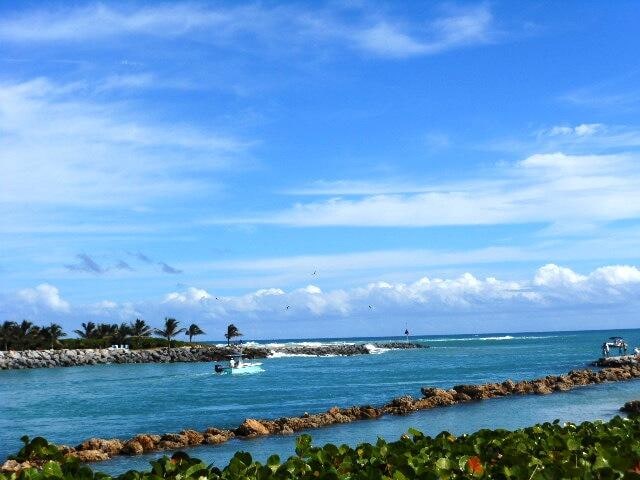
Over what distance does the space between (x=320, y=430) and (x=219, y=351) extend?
8490 cm

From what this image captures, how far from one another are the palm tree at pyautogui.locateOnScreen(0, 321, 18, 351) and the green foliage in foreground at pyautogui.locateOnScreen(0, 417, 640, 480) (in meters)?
105

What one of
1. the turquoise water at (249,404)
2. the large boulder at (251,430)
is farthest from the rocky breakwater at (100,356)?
the large boulder at (251,430)

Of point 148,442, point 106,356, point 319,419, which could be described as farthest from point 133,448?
point 106,356

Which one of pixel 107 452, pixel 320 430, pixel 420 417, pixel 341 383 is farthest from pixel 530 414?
pixel 341 383

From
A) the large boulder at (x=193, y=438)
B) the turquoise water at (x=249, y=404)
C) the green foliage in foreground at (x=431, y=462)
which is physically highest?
the green foliage in foreground at (x=431, y=462)

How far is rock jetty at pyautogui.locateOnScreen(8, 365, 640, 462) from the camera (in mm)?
25984

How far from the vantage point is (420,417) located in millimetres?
33594

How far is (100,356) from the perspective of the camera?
345 feet

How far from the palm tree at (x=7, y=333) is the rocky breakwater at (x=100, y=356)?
31.5 ft

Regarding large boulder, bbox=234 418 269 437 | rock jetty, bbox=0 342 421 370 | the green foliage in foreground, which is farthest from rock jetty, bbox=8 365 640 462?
rock jetty, bbox=0 342 421 370

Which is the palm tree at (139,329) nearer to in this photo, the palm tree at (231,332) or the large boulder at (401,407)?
the palm tree at (231,332)

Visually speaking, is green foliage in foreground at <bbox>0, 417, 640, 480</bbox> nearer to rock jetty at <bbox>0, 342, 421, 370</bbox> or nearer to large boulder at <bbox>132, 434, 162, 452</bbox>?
large boulder at <bbox>132, 434, 162, 452</bbox>

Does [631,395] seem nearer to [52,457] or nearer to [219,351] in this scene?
[52,457]

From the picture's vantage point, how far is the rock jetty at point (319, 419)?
1023 inches
